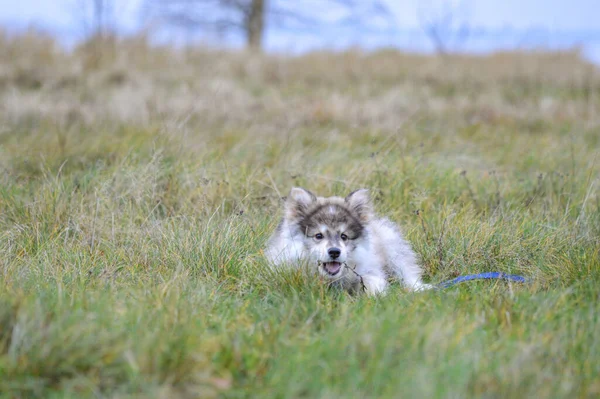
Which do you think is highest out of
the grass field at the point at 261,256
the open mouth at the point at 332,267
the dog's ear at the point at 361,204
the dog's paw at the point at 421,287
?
the dog's ear at the point at 361,204

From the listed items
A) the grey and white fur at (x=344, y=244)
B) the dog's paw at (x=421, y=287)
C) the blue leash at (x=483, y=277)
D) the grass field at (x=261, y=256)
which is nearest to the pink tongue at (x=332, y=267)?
the grey and white fur at (x=344, y=244)

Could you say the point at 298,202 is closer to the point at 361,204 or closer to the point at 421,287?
the point at 361,204

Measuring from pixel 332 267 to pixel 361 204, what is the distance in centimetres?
70

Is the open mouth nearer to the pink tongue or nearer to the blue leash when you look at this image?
the pink tongue

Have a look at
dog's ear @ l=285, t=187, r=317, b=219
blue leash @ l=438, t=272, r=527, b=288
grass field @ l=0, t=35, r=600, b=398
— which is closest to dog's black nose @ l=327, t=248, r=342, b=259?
grass field @ l=0, t=35, r=600, b=398

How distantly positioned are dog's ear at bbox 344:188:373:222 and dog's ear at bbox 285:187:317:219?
11.8 inches

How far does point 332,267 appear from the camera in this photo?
446 cm

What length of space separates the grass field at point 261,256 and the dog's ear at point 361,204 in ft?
1.63

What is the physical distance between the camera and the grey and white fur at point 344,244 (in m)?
4.42

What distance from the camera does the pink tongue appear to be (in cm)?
444

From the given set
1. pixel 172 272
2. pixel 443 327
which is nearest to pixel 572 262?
pixel 443 327

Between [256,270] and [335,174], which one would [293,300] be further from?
[335,174]

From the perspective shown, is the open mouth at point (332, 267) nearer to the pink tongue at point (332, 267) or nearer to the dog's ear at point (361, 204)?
the pink tongue at point (332, 267)

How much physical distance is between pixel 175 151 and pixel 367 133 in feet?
10.4
